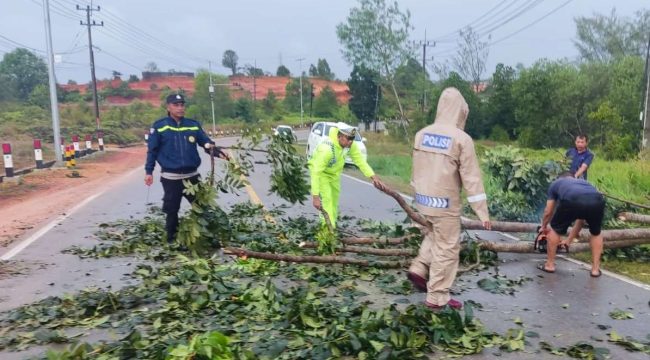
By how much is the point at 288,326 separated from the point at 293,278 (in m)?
1.64

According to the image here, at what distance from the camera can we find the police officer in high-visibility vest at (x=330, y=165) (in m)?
7.16

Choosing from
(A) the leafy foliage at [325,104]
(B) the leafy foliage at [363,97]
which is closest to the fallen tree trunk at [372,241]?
(B) the leafy foliage at [363,97]

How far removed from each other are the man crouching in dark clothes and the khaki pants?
1904 mm

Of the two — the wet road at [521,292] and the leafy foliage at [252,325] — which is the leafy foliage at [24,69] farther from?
the leafy foliage at [252,325]

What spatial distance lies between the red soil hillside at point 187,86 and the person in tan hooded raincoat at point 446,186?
2966 inches

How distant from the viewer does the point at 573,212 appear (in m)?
6.17

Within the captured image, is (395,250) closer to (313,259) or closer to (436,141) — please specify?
(313,259)

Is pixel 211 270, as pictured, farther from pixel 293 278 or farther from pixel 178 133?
pixel 178 133

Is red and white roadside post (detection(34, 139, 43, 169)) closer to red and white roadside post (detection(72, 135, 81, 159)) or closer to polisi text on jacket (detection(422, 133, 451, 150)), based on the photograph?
red and white roadside post (detection(72, 135, 81, 159))

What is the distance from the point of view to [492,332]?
4.62 metres

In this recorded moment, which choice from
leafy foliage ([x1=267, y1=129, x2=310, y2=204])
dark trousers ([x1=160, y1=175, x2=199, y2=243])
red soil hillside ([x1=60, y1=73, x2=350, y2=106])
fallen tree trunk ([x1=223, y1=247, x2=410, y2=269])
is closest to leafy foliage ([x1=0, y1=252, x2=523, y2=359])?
fallen tree trunk ([x1=223, y1=247, x2=410, y2=269])

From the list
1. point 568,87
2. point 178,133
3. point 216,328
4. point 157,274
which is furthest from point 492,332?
point 568,87

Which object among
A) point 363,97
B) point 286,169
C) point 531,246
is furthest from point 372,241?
point 363,97

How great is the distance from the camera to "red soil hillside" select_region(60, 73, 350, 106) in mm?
84938
